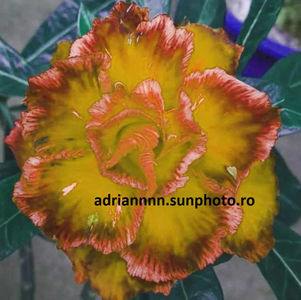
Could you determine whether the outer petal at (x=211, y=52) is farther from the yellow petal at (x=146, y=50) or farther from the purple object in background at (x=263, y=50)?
the purple object in background at (x=263, y=50)

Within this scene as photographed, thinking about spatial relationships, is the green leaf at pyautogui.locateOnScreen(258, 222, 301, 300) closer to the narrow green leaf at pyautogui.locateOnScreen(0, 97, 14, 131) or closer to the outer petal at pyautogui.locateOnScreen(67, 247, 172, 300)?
the outer petal at pyautogui.locateOnScreen(67, 247, 172, 300)

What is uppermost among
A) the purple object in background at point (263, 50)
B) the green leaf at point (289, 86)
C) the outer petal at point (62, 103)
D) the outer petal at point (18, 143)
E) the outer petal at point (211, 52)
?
the outer petal at point (211, 52)

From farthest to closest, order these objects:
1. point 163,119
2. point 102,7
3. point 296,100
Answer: point 102,7 < point 296,100 < point 163,119

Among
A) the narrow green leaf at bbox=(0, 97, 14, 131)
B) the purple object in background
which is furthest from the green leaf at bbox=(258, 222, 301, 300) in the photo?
the purple object in background

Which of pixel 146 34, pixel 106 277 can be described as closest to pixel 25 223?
pixel 106 277

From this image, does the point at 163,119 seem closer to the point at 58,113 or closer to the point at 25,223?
the point at 58,113

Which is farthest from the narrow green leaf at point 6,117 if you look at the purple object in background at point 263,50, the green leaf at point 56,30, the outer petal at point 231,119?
the purple object in background at point 263,50
